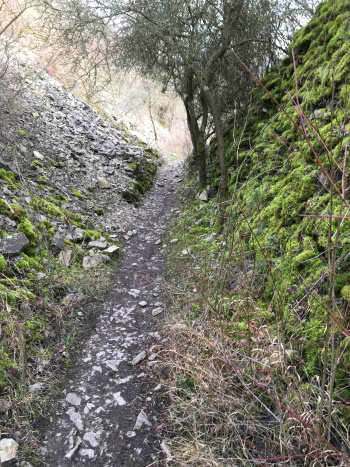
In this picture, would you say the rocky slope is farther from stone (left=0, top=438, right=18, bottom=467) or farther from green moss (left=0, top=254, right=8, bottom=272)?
stone (left=0, top=438, right=18, bottom=467)

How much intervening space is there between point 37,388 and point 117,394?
832 mm

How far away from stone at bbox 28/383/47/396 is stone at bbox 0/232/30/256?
205 cm

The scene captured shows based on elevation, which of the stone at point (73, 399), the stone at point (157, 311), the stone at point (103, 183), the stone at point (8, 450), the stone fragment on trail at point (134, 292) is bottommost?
the stone at point (157, 311)

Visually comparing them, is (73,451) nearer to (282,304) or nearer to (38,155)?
(282,304)

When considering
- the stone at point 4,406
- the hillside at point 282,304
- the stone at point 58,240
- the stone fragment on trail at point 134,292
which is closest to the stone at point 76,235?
the stone at point 58,240

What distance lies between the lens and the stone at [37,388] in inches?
126

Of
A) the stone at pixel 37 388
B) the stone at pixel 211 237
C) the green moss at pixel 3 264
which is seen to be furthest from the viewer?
the stone at pixel 211 237

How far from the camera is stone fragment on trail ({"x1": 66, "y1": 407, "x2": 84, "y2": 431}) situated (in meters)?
2.98

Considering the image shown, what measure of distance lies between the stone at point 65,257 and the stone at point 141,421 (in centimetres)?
286

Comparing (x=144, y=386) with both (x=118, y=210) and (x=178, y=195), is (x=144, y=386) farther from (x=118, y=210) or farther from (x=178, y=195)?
(x=178, y=195)

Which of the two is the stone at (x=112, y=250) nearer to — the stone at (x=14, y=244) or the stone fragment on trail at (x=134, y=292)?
the stone fragment on trail at (x=134, y=292)

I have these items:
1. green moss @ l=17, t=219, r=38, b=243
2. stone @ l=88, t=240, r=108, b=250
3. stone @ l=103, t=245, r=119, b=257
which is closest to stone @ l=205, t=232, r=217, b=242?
stone @ l=103, t=245, r=119, b=257

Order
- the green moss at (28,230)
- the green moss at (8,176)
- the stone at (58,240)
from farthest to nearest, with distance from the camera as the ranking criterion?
the green moss at (8,176) < the stone at (58,240) < the green moss at (28,230)

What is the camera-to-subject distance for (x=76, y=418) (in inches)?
120
